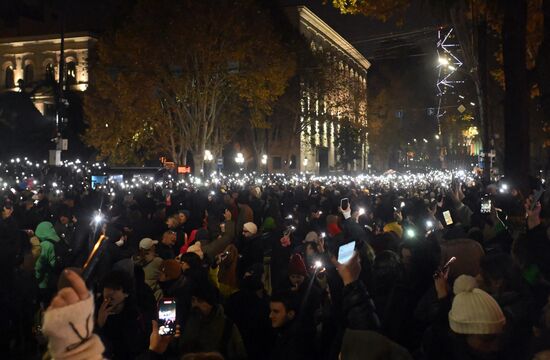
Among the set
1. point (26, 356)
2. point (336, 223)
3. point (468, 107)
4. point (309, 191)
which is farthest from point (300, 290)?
point (468, 107)

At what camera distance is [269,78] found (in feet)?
123

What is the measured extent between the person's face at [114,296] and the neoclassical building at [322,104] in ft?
157

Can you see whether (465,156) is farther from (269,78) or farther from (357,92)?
(269,78)

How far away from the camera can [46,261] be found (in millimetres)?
9852

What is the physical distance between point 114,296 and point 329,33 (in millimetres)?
80431

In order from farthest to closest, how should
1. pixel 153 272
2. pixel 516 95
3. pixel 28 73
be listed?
pixel 28 73 < pixel 516 95 < pixel 153 272

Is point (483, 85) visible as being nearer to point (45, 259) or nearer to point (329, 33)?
point (45, 259)

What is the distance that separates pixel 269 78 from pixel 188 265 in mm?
30479

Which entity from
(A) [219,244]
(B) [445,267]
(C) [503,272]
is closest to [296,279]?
(B) [445,267]

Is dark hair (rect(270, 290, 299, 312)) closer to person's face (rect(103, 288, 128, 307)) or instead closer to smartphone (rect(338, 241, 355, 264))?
smartphone (rect(338, 241, 355, 264))

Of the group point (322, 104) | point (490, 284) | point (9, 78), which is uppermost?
point (9, 78)

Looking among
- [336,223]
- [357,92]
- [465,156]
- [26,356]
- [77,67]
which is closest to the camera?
[26,356]

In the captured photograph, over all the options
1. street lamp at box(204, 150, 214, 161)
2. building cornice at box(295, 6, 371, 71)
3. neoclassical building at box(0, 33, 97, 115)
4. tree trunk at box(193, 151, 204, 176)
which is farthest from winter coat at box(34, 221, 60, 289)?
neoclassical building at box(0, 33, 97, 115)

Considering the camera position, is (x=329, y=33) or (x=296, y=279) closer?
(x=296, y=279)
